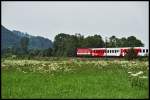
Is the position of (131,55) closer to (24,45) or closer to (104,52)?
(104,52)

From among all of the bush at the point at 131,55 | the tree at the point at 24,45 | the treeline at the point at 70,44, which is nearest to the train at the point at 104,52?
the treeline at the point at 70,44

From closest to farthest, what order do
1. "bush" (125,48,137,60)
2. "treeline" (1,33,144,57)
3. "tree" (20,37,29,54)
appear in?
1. "bush" (125,48,137,60)
2. "treeline" (1,33,144,57)
3. "tree" (20,37,29,54)

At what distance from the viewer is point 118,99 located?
457 inches

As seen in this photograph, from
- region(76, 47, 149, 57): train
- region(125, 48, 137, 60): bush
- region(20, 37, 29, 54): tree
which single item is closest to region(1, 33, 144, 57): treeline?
region(20, 37, 29, 54): tree

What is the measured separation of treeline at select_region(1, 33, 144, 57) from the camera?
3994 inches

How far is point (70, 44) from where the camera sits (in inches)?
Result: 4350

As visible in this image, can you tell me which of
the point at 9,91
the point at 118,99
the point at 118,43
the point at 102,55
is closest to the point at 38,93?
the point at 9,91

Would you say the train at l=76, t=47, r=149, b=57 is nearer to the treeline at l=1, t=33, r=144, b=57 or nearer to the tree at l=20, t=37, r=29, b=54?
the treeline at l=1, t=33, r=144, b=57

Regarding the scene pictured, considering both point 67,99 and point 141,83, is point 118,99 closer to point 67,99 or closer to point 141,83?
point 67,99

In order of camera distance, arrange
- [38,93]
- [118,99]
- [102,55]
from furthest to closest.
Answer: [102,55], [38,93], [118,99]

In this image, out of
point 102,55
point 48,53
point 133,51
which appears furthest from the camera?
point 48,53

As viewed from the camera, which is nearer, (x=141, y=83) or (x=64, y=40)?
(x=141, y=83)

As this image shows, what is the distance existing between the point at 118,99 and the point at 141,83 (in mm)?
4704

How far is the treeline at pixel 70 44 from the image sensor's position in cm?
10144
